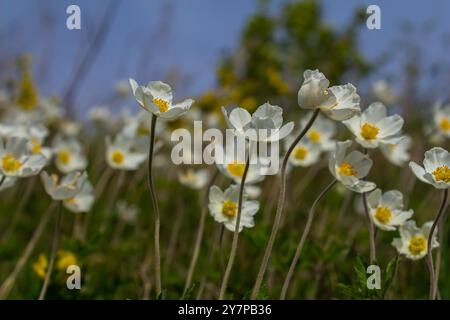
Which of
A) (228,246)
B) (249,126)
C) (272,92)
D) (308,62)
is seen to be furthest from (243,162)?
(308,62)

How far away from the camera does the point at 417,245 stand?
1432 millimetres

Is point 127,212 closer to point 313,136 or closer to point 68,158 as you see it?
point 68,158

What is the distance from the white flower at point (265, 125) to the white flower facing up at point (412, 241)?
480 mm

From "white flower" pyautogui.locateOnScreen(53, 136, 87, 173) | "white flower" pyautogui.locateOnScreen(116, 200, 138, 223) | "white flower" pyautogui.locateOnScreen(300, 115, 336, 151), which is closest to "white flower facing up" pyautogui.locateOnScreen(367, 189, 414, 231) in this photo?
"white flower" pyautogui.locateOnScreen(300, 115, 336, 151)

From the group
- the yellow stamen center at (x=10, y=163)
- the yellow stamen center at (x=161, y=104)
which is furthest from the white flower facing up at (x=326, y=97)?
the yellow stamen center at (x=10, y=163)

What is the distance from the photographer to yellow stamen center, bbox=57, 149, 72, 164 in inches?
93.9

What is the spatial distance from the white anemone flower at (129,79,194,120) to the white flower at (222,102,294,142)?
115mm

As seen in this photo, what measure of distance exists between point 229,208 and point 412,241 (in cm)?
48

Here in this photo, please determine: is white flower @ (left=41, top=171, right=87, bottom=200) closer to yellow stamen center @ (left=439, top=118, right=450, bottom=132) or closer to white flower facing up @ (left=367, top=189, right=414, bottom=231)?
white flower facing up @ (left=367, top=189, right=414, bottom=231)

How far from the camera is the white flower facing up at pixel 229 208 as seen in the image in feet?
4.62
